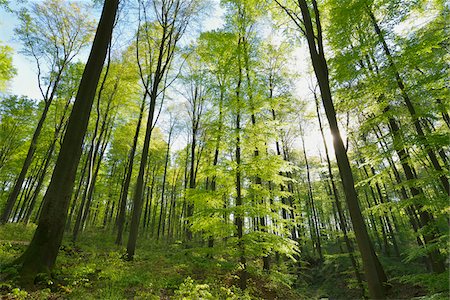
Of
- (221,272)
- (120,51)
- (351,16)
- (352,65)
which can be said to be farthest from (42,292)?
(120,51)

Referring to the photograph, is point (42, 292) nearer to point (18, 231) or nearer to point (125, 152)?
point (18, 231)

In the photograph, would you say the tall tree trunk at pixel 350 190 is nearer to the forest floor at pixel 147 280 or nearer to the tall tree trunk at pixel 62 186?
the forest floor at pixel 147 280

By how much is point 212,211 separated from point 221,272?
4.28 m

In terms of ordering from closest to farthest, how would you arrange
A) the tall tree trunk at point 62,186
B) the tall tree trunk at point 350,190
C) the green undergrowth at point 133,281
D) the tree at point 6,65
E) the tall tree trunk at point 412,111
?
1. the tall tree trunk at point 350,190
2. the green undergrowth at point 133,281
3. the tall tree trunk at point 62,186
4. the tall tree trunk at point 412,111
5. the tree at point 6,65

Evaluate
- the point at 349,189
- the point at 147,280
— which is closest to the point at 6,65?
the point at 147,280

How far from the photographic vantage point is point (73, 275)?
526 cm

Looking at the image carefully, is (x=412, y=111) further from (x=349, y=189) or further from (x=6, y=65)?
(x=6, y=65)

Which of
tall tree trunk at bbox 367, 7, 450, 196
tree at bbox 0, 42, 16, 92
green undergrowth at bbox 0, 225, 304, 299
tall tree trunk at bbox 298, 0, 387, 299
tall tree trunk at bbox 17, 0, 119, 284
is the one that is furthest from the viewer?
tree at bbox 0, 42, 16, 92

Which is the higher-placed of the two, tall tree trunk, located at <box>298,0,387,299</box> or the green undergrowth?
tall tree trunk, located at <box>298,0,387,299</box>

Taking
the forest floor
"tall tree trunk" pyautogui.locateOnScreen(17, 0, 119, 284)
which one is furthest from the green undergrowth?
"tall tree trunk" pyautogui.locateOnScreen(17, 0, 119, 284)

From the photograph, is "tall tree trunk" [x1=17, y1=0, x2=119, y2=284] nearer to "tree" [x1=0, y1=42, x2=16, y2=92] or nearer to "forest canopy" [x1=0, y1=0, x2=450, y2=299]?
"forest canopy" [x1=0, y1=0, x2=450, y2=299]

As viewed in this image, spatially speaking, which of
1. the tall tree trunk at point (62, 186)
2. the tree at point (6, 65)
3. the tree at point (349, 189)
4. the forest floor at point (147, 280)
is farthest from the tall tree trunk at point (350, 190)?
the tree at point (6, 65)

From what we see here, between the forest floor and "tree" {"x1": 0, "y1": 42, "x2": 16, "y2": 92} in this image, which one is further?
"tree" {"x1": 0, "y1": 42, "x2": 16, "y2": 92}

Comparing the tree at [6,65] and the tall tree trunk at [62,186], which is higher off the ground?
the tree at [6,65]
